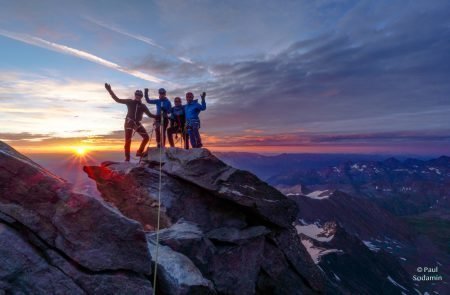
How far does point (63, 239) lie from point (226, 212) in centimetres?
1543

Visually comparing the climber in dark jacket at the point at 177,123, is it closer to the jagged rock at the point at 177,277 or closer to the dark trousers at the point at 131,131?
the dark trousers at the point at 131,131

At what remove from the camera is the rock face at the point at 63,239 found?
38.9ft

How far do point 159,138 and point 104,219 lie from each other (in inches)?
660

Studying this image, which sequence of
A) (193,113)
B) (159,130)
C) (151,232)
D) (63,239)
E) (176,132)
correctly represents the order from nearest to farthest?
(63,239), (151,232), (193,113), (159,130), (176,132)

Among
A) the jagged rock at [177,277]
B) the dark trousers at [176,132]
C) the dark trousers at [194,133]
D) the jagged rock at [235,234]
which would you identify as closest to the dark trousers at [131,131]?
the dark trousers at [176,132]

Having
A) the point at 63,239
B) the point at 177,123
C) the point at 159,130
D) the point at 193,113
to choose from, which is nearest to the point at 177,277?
the point at 63,239

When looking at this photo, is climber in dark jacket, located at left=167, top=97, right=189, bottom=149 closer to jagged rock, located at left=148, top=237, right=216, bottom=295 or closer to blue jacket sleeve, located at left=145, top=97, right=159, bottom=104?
blue jacket sleeve, located at left=145, top=97, right=159, bottom=104

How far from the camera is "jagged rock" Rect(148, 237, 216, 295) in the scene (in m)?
15.0

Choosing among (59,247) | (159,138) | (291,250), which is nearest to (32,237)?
→ (59,247)

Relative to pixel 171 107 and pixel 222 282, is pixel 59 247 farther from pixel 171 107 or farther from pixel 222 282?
pixel 171 107

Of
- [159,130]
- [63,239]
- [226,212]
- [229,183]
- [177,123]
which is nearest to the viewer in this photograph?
[63,239]

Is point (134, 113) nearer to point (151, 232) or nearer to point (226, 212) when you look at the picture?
point (151, 232)

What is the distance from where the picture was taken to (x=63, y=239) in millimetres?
12828

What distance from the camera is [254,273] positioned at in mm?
23828
